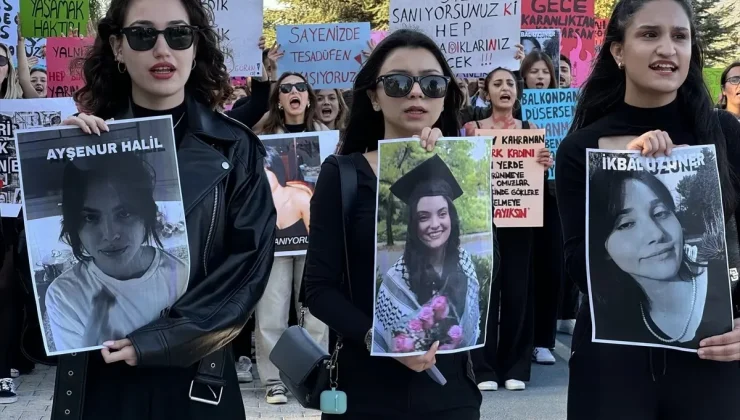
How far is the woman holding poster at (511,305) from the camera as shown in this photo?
747 centimetres

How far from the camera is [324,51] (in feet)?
26.8

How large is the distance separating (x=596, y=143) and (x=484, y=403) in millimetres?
4153

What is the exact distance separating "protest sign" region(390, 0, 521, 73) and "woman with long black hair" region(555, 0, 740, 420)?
4.71 m

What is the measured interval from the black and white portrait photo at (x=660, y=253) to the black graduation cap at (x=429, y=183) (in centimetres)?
45

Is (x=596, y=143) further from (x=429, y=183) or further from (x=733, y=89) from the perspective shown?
(x=733, y=89)

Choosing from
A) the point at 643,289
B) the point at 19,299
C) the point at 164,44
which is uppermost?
the point at 164,44

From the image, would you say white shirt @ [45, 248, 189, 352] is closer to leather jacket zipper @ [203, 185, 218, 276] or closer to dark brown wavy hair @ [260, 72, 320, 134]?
leather jacket zipper @ [203, 185, 218, 276]

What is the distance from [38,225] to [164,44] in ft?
1.98

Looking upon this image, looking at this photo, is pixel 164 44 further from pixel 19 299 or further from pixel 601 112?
pixel 19 299

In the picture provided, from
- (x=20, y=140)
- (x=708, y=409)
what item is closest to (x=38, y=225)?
(x=20, y=140)

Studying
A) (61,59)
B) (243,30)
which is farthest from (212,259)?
(61,59)

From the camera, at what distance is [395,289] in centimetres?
287

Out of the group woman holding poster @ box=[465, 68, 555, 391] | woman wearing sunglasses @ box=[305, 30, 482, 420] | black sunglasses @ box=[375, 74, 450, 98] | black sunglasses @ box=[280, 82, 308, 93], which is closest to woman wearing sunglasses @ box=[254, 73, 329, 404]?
black sunglasses @ box=[280, 82, 308, 93]

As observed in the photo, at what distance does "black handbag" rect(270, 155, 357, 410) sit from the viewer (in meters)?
3.06
